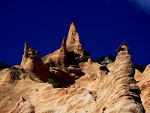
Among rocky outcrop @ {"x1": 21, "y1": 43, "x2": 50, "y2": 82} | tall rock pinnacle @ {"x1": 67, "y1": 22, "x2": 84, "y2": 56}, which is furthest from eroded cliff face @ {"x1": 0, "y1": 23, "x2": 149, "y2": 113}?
tall rock pinnacle @ {"x1": 67, "y1": 22, "x2": 84, "y2": 56}

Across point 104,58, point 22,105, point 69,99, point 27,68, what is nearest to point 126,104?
point 69,99

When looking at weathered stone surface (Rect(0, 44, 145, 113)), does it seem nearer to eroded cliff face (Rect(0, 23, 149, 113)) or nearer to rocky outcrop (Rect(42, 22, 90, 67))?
eroded cliff face (Rect(0, 23, 149, 113))

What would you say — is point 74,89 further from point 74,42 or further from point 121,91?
point 74,42

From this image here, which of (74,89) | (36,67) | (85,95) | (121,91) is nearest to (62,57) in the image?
(36,67)

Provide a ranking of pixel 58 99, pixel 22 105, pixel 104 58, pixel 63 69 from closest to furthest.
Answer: pixel 58 99
pixel 22 105
pixel 63 69
pixel 104 58

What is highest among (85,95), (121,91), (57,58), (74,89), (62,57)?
(62,57)

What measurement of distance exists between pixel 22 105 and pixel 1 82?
10545 millimetres

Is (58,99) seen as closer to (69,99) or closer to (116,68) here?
(69,99)

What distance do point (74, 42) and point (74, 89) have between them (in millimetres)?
45347

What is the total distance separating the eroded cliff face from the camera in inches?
665

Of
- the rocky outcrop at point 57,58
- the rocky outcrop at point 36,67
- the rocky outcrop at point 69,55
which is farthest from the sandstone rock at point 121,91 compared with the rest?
the rocky outcrop at point 69,55

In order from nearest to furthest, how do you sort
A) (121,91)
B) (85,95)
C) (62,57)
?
(121,91) < (85,95) < (62,57)

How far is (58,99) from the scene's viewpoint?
2908 centimetres

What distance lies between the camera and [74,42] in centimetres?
7344
